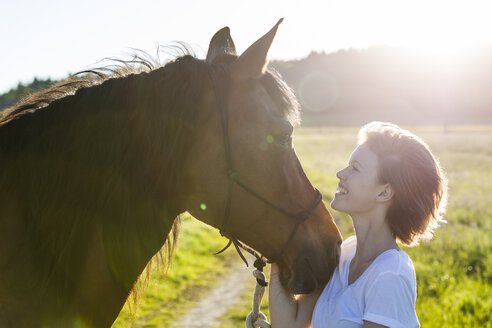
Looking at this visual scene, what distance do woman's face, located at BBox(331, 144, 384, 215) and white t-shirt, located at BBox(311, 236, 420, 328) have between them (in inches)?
13.3

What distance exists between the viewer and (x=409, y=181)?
2287 mm

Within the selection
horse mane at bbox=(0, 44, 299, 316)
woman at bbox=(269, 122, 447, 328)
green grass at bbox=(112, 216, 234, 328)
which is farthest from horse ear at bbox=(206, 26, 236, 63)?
green grass at bbox=(112, 216, 234, 328)

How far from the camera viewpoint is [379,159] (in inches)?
95.5

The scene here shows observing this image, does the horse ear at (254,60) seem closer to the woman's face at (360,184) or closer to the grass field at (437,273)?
the woman's face at (360,184)

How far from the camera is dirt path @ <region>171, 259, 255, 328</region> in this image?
5594 millimetres

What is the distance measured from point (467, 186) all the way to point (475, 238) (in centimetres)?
806

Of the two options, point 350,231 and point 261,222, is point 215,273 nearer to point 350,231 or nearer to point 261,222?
point 350,231

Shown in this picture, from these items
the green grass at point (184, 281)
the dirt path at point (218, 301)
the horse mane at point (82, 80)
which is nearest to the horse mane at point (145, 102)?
the horse mane at point (82, 80)

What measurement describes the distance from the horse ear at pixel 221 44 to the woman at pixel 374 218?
1051 millimetres

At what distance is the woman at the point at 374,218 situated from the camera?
2.19 meters

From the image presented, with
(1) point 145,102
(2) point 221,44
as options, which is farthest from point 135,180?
(2) point 221,44

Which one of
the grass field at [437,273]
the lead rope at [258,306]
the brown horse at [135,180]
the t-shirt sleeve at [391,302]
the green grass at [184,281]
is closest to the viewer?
the brown horse at [135,180]

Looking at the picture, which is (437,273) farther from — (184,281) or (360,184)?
(360,184)

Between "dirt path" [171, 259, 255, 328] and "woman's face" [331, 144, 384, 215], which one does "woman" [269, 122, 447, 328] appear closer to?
"woman's face" [331, 144, 384, 215]
